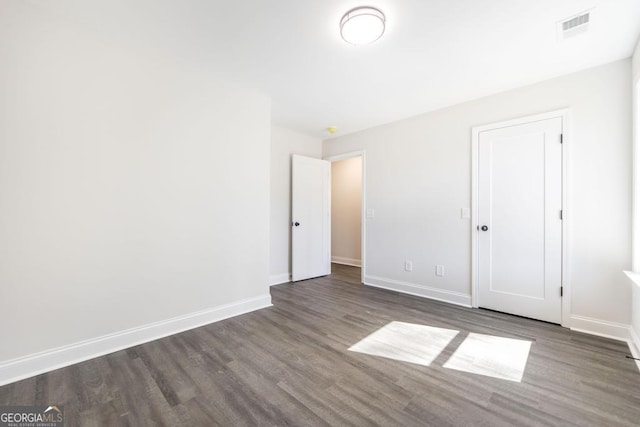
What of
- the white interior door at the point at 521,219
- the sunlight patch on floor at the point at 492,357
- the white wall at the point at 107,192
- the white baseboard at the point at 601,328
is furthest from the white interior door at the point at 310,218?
the white baseboard at the point at 601,328

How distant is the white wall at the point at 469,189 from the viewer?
2.40 m

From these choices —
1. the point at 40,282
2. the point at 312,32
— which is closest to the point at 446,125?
the point at 312,32

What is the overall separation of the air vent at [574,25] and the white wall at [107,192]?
9.36 feet

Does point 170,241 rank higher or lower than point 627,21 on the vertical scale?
lower

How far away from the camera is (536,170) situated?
9.17 ft

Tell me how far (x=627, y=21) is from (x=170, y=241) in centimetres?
401

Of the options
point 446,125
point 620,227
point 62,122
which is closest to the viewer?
point 62,122

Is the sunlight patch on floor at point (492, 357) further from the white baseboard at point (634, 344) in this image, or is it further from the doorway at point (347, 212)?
the doorway at point (347, 212)

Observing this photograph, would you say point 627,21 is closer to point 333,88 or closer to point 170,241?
point 333,88

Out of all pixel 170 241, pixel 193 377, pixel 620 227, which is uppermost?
pixel 620 227

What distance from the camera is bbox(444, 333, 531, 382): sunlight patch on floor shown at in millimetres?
1907

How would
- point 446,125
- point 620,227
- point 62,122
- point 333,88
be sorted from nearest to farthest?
point 62,122, point 620,227, point 333,88, point 446,125

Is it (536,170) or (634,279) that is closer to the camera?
(634,279)

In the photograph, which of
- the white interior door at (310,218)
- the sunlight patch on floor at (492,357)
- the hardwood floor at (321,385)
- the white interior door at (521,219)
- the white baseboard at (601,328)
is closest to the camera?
the hardwood floor at (321,385)
